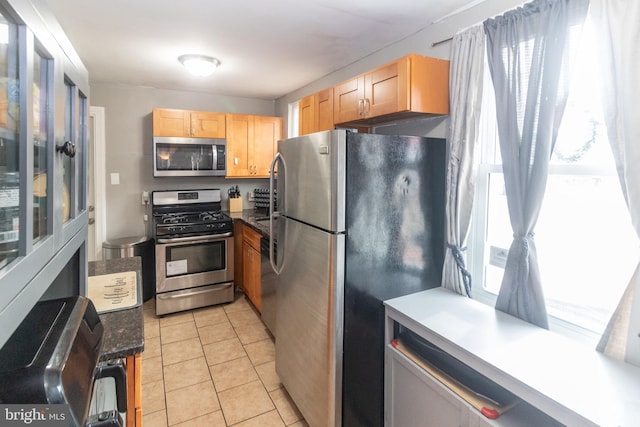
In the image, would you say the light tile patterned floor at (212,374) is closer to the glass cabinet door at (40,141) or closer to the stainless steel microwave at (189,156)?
the stainless steel microwave at (189,156)

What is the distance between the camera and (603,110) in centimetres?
133

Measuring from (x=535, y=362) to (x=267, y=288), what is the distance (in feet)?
7.32

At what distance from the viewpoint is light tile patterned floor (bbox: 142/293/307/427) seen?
A: 217cm

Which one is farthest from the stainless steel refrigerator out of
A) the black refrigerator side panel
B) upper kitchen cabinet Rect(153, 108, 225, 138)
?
upper kitchen cabinet Rect(153, 108, 225, 138)

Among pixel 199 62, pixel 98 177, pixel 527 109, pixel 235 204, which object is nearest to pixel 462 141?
pixel 527 109

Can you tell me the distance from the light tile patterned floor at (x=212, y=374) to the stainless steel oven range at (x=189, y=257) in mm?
210

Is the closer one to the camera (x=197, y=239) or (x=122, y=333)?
(x=122, y=333)

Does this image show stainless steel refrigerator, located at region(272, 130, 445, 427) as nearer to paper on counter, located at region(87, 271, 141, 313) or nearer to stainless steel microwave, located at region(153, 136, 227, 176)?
paper on counter, located at region(87, 271, 141, 313)

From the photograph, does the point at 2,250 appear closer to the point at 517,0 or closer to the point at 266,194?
the point at 517,0

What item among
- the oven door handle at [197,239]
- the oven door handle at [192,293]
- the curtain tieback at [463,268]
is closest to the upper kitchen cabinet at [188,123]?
the oven door handle at [197,239]

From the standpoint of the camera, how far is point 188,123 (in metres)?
3.84

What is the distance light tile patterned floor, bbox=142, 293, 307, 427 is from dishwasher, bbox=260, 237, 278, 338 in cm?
15

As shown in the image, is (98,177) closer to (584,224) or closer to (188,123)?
(188,123)

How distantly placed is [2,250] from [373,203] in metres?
1.51
